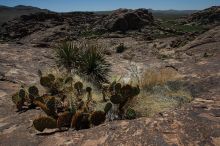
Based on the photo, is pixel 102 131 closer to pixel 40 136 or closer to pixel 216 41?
pixel 40 136

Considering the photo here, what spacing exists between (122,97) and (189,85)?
A: 2291 mm

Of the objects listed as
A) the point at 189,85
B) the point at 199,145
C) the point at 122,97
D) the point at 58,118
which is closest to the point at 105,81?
the point at 189,85

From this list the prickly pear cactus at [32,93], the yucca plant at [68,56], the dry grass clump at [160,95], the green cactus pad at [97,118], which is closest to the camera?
the green cactus pad at [97,118]

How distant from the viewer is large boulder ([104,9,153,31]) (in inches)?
1308

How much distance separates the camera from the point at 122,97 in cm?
672

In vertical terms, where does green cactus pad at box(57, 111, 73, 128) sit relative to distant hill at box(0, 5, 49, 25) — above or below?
above

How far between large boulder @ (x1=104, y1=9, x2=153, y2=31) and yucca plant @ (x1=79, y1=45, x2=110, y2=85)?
22404mm

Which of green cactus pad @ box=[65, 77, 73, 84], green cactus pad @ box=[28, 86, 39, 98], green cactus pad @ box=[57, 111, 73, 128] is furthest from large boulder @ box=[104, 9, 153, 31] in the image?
green cactus pad @ box=[57, 111, 73, 128]

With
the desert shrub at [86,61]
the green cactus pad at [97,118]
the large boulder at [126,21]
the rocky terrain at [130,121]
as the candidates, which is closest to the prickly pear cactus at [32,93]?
the rocky terrain at [130,121]

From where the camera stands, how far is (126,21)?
3409 centimetres

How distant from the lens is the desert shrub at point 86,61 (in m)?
10.4

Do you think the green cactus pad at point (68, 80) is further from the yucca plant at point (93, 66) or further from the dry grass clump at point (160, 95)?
the yucca plant at point (93, 66)

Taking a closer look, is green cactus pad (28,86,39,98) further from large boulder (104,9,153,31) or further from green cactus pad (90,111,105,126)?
large boulder (104,9,153,31)

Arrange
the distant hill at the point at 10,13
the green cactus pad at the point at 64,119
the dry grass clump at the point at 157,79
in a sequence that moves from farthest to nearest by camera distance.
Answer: the distant hill at the point at 10,13 → the dry grass clump at the point at 157,79 → the green cactus pad at the point at 64,119
